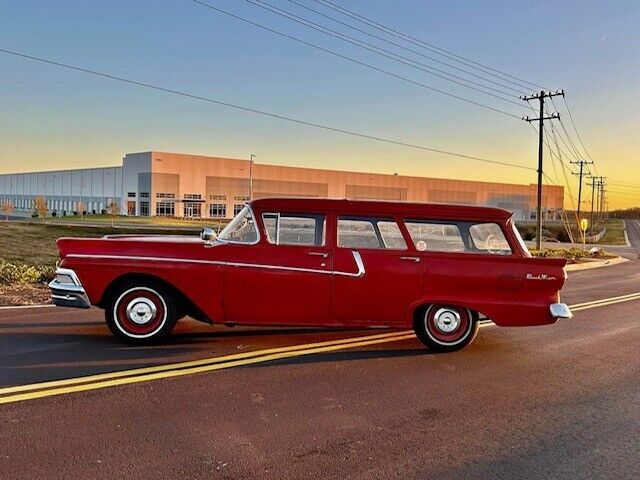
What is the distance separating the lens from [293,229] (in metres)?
6.57

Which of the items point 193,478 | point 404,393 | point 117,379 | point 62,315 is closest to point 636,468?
point 404,393

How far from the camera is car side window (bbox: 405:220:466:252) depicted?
661cm

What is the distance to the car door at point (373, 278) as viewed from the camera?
21.2 feet

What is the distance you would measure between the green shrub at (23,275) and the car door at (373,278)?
778 centimetres

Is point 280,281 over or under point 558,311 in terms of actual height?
over

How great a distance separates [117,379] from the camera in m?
5.19

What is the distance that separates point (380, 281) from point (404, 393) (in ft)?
5.49

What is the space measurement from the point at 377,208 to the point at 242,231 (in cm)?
165

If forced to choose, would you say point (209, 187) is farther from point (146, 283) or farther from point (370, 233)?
point (370, 233)

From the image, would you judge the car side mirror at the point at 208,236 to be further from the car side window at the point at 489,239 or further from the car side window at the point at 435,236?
the car side window at the point at 489,239

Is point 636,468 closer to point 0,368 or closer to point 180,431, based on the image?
point 180,431

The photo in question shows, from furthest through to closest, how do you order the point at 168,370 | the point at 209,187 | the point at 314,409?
1. the point at 209,187
2. the point at 168,370
3. the point at 314,409

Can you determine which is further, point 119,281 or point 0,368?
point 119,281

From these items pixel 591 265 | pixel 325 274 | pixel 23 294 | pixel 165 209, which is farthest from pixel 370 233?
pixel 165 209
